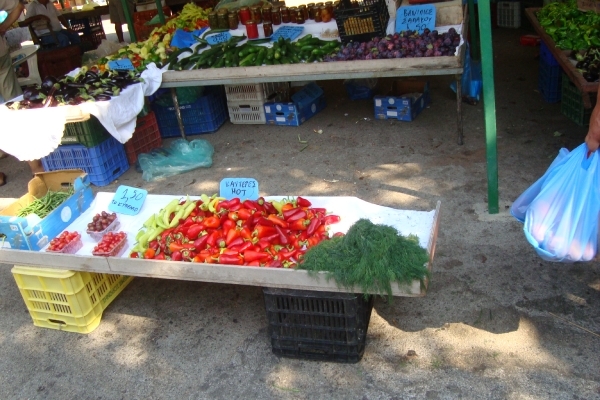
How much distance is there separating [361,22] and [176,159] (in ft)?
8.52

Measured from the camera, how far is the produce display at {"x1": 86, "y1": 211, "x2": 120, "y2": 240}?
13.1ft

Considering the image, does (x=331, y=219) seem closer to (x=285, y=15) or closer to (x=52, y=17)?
(x=285, y=15)

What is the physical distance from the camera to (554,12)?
661 centimetres

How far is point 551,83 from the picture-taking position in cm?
665

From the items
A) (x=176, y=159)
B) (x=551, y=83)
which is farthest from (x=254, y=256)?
(x=551, y=83)

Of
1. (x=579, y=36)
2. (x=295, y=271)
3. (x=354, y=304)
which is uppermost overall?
(x=579, y=36)

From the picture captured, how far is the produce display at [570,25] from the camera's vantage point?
5742 mm

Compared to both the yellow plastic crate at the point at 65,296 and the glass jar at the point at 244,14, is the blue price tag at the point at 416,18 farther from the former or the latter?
the yellow plastic crate at the point at 65,296

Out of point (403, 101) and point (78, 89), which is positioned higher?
point (78, 89)

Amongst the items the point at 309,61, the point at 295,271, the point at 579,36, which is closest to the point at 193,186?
the point at 309,61

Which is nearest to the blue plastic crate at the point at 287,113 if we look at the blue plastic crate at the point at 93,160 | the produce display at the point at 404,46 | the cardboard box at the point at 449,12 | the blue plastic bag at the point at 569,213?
the produce display at the point at 404,46

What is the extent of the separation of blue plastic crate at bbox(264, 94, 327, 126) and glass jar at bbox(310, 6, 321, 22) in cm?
108

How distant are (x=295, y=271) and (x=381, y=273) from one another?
47 centimetres

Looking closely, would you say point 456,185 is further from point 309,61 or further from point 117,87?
point 117,87
